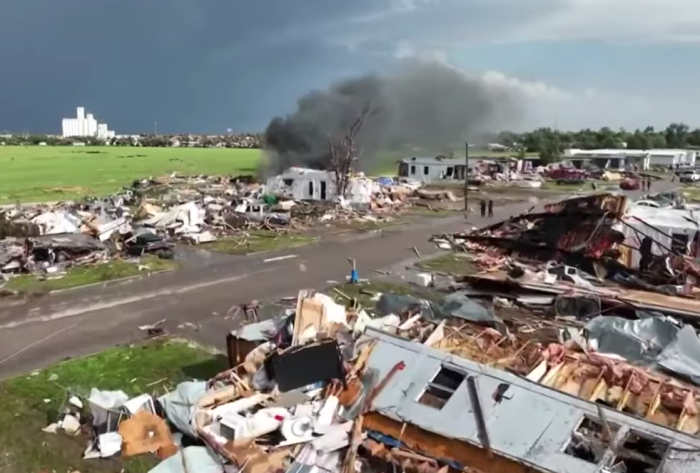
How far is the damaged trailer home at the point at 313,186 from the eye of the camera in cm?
4419

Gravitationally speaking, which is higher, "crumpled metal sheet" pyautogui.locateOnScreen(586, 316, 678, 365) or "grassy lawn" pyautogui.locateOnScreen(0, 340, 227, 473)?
"crumpled metal sheet" pyautogui.locateOnScreen(586, 316, 678, 365)

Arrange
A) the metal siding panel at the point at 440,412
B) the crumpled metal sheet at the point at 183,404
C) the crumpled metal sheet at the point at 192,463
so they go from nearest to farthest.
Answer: the metal siding panel at the point at 440,412 < the crumpled metal sheet at the point at 192,463 < the crumpled metal sheet at the point at 183,404

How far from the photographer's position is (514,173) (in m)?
71.4

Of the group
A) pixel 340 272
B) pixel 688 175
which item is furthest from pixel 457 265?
pixel 688 175

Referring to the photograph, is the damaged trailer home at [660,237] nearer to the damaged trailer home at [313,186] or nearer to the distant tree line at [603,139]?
the damaged trailer home at [313,186]

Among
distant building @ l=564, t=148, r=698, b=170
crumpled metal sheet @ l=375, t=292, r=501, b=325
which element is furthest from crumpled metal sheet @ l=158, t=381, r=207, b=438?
distant building @ l=564, t=148, r=698, b=170

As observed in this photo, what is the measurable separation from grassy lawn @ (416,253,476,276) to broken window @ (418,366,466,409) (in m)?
13.5

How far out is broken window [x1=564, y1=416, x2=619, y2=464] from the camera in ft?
28.2

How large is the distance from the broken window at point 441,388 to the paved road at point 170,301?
23.7 ft

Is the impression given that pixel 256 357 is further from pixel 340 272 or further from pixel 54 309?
pixel 340 272

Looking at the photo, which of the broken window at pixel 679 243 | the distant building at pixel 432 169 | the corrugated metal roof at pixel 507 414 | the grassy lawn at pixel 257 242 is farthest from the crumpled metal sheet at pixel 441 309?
the distant building at pixel 432 169

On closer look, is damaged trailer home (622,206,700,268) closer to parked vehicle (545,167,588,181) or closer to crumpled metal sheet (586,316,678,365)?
crumpled metal sheet (586,316,678,365)

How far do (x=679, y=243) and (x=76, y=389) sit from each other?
20334mm

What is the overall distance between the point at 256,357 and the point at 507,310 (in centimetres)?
945
